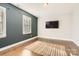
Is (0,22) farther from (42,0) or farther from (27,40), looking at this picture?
(42,0)

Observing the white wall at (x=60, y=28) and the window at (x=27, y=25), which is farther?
the window at (x=27, y=25)

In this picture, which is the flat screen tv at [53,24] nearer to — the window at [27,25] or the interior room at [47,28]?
the interior room at [47,28]

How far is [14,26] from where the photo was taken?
6.34 feet

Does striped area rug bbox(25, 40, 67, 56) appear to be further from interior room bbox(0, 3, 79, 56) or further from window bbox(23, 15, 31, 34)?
window bbox(23, 15, 31, 34)

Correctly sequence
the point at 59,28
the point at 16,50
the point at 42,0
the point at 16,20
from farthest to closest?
the point at 16,20
the point at 59,28
the point at 16,50
the point at 42,0

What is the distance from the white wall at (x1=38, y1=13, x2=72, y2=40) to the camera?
149cm

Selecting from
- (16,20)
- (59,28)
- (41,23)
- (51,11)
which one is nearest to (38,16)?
(41,23)

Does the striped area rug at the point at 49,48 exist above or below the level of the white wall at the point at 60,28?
below

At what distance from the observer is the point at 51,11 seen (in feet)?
4.84

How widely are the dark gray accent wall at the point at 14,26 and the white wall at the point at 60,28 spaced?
109mm

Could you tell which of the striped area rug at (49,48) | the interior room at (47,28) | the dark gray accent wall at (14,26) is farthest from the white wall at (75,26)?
the dark gray accent wall at (14,26)

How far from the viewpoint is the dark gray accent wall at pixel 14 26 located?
1.59 metres

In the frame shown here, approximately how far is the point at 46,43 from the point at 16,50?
1.62 feet

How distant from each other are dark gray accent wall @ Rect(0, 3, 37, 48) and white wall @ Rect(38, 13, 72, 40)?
0.11 meters
